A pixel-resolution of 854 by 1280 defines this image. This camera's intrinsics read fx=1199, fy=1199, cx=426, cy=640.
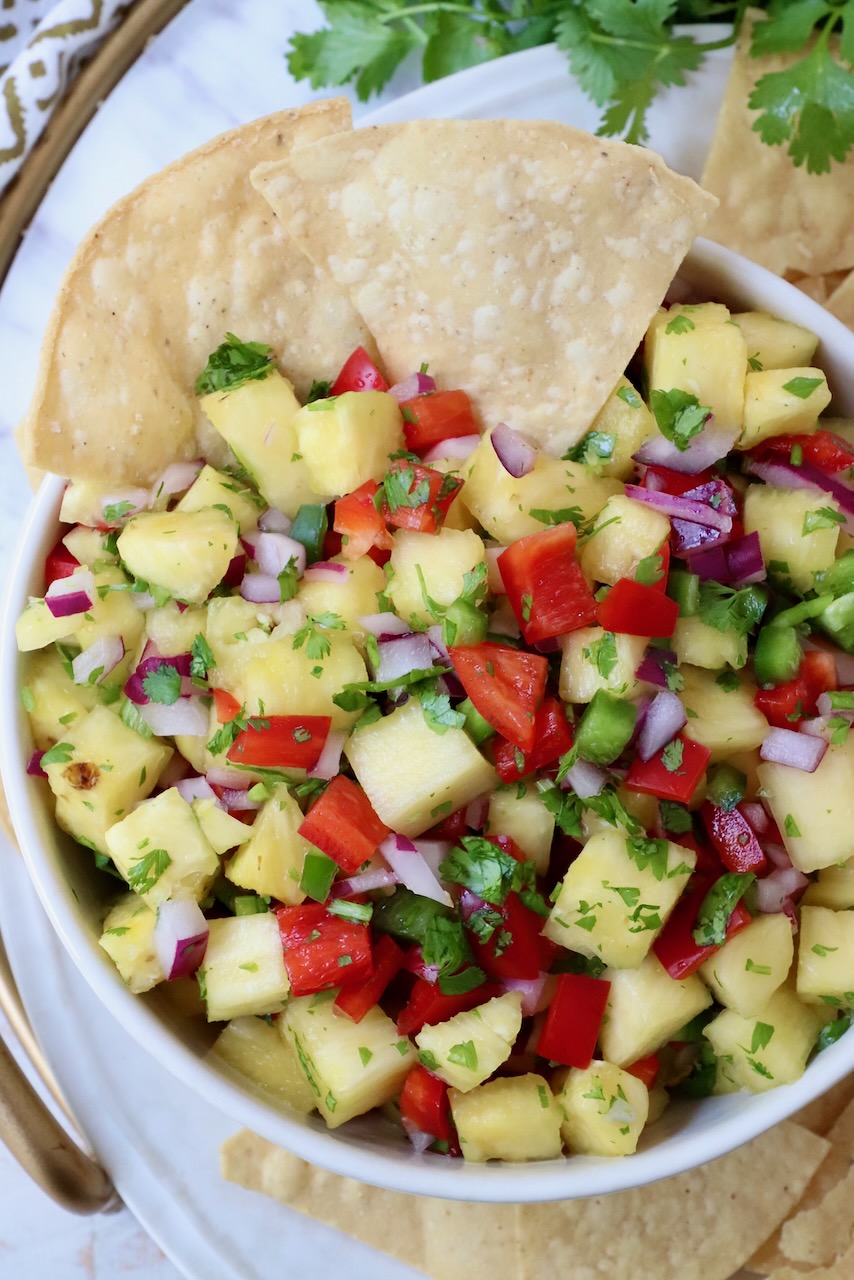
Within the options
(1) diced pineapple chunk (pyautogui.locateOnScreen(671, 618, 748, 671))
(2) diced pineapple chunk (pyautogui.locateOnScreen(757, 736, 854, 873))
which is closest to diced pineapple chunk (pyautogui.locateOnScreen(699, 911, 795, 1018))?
(2) diced pineapple chunk (pyautogui.locateOnScreen(757, 736, 854, 873))

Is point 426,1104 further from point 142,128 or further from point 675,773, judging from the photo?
point 142,128

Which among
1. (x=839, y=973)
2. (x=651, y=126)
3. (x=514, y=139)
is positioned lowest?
(x=839, y=973)

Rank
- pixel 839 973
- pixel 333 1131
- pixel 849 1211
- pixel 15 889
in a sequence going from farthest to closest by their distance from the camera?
pixel 15 889, pixel 849 1211, pixel 333 1131, pixel 839 973

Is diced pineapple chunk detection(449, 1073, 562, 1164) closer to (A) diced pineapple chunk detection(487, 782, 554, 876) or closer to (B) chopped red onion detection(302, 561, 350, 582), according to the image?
(A) diced pineapple chunk detection(487, 782, 554, 876)

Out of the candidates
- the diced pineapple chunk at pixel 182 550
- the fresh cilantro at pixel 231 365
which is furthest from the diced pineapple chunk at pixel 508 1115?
the fresh cilantro at pixel 231 365

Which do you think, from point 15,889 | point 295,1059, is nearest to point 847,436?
point 295,1059

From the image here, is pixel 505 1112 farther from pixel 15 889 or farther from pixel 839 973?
pixel 15 889

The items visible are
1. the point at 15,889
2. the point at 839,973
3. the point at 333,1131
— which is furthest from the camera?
the point at 15,889

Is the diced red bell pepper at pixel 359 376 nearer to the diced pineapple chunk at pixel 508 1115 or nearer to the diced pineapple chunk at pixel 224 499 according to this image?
the diced pineapple chunk at pixel 224 499
